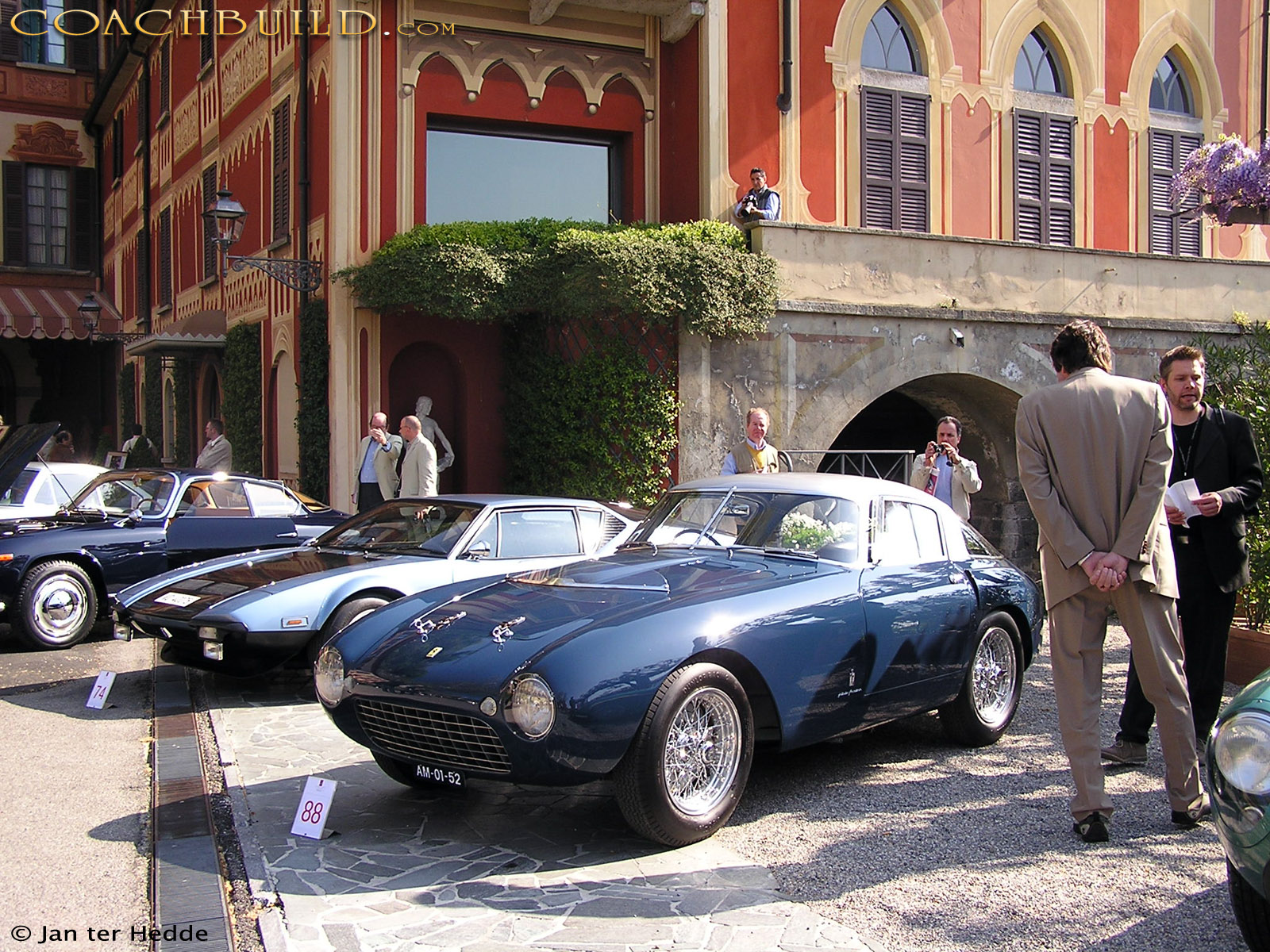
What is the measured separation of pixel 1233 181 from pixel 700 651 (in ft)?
19.3

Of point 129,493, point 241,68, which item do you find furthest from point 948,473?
point 241,68

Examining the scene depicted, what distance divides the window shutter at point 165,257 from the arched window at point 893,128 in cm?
1498

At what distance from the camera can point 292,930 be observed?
392 centimetres

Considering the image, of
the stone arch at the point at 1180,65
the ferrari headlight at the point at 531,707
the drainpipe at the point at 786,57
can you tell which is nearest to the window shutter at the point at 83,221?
the drainpipe at the point at 786,57

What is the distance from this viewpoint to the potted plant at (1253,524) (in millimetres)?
7859

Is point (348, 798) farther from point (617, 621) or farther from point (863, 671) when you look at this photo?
point (863, 671)

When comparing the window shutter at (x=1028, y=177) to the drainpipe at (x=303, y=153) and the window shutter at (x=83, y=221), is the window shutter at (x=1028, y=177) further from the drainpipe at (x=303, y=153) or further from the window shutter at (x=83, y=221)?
the window shutter at (x=83, y=221)

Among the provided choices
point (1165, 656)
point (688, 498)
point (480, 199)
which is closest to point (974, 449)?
point (480, 199)

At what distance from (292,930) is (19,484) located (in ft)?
29.2

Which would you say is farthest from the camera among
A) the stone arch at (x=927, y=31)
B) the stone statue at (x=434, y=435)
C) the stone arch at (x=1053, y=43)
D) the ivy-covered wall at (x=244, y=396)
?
the ivy-covered wall at (x=244, y=396)

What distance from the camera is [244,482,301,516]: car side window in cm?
1057

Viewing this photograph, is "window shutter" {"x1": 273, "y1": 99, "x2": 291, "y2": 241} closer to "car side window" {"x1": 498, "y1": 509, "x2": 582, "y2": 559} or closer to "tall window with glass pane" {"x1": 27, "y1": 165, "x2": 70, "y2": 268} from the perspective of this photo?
"car side window" {"x1": 498, "y1": 509, "x2": 582, "y2": 559}

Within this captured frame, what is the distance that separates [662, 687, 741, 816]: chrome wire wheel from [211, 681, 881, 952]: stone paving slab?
197 mm

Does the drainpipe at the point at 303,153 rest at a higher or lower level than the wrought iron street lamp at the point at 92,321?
higher
